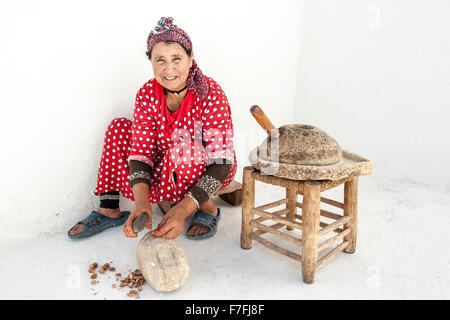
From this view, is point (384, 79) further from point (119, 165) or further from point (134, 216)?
point (134, 216)

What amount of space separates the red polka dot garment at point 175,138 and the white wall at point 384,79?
1.90 meters

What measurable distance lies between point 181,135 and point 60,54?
796mm

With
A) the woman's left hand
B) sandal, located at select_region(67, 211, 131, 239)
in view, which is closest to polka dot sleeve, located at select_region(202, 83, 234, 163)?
the woman's left hand

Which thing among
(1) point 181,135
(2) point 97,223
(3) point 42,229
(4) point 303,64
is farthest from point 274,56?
(3) point 42,229

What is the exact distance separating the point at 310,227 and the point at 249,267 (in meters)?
0.40

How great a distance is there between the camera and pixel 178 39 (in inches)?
72.2

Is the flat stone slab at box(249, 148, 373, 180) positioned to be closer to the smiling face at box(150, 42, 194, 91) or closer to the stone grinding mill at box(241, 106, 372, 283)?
the stone grinding mill at box(241, 106, 372, 283)

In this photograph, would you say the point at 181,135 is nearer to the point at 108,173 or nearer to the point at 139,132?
Answer: the point at 139,132

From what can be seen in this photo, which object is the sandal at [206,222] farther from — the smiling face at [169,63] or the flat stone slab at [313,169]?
the smiling face at [169,63]

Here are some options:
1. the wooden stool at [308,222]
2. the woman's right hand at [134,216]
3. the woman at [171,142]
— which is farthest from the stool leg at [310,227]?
the woman's right hand at [134,216]

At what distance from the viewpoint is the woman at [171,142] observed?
1853 millimetres

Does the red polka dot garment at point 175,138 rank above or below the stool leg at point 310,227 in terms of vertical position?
above

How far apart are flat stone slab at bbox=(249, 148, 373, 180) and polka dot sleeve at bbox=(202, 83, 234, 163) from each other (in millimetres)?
230

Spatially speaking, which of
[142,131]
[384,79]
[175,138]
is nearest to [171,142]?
[175,138]
